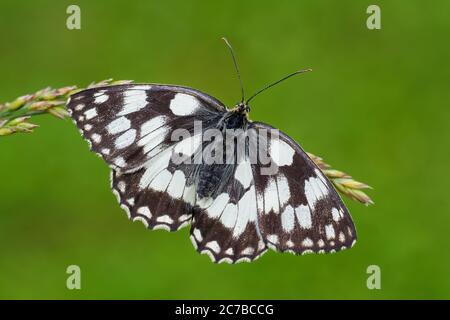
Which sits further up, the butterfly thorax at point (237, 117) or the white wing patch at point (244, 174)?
the butterfly thorax at point (237, 117)

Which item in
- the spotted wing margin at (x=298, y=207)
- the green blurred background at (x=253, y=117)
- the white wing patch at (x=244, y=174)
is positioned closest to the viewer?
the spotted wing margin at (x=298, y=207)

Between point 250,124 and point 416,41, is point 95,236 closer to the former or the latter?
point 250,124

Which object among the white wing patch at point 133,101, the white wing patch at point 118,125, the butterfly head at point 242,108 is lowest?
the white wing patch at point 118,125

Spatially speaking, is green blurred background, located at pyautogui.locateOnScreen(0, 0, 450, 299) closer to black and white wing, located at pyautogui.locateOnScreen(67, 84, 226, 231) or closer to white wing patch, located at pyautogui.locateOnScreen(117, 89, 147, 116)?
black and white wing, located at pyautogui.locateOnScreen(67, 84, 226, 231)

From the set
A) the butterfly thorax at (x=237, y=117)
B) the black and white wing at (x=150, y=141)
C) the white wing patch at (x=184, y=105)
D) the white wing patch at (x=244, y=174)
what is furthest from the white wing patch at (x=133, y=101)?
the white wing patch at (x=244, y=174)

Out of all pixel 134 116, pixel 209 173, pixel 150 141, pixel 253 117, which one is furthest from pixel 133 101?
pixel 253 117

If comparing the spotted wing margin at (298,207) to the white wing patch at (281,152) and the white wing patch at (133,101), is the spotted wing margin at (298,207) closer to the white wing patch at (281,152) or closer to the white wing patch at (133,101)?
the white wing patch at (281,152)

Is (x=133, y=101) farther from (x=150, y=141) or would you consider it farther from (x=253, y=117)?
(x=253, y=117)

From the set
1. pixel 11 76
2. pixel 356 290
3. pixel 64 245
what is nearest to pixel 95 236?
pixel 64 245
